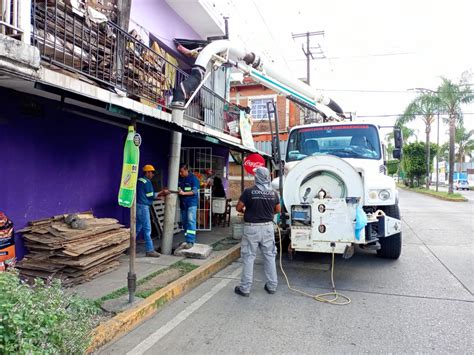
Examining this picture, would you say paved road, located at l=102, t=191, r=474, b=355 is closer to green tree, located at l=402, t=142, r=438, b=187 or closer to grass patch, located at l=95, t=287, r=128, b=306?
grass patch, located at l=95, t=287, r=128, b=306

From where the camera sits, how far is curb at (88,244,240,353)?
3.64m

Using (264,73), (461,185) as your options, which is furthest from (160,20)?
(461,185)

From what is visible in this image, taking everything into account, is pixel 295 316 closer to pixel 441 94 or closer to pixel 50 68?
pixel 50 68

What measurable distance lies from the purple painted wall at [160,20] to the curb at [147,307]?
5.58 m

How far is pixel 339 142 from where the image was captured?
735 centimetres

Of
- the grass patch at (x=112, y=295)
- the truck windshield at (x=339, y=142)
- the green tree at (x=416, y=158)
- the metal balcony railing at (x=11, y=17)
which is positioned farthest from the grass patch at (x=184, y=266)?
the green tree at (x=416, y=158)

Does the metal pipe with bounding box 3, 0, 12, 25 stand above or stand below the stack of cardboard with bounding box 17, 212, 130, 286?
above

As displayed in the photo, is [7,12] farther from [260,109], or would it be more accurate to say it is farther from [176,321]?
[260,109]

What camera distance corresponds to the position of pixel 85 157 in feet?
21.2

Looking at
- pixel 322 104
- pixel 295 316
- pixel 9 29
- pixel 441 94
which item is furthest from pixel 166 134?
pixel 441 94

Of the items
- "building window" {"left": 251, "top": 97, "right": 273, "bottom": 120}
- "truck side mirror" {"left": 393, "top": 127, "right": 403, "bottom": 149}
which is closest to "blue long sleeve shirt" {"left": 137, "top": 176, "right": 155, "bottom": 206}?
"truck side mirror" {"left": 393, "top": 127, "right": 403, "bottom": 149}

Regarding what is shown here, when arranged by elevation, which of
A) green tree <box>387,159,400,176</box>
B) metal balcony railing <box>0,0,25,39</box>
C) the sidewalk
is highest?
metal balcony railing <box>0,0,25,39</box>

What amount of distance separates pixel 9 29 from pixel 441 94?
30.7m

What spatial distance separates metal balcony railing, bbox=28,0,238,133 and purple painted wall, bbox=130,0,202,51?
1217mm
